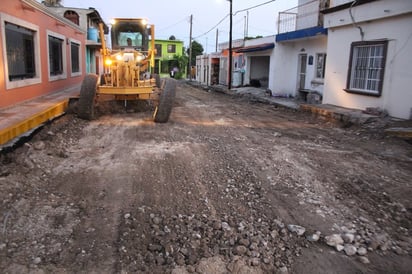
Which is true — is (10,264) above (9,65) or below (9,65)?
below

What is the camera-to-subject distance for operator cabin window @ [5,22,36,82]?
10011 mm

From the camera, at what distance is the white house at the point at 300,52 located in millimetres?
17016

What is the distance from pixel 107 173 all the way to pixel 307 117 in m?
9.02

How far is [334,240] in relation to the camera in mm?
3910

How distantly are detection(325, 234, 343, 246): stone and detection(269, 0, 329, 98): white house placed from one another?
1316 centimetres

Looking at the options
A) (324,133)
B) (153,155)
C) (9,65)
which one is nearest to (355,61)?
(324,133)

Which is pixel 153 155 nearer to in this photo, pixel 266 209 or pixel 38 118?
pixel 266 209

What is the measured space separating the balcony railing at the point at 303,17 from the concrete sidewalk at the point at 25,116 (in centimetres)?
1260

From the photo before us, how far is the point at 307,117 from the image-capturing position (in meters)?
13.1

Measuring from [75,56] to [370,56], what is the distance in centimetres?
1480

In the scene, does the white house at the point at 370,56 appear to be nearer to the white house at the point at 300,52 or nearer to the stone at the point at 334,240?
the white house at the point at 300,52

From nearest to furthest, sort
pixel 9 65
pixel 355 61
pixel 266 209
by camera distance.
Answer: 1. pixel 266 209
2. pixel 9 65
3. pixel 355 61

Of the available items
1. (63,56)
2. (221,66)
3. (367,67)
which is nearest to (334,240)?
(367,67)

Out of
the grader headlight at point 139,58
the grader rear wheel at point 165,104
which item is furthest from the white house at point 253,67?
the grader rear wheel at point 165,104
